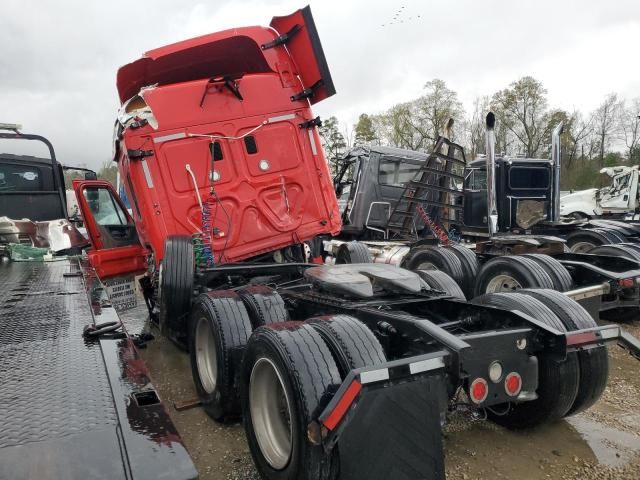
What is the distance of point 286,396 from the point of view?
8.10 ft

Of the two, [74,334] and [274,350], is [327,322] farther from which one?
[74,334]

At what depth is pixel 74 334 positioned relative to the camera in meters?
2.83

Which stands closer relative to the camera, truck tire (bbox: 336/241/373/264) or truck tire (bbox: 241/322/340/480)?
truck tire (bbox: 241/322/340/480)

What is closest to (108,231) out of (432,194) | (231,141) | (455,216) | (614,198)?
(231,141)

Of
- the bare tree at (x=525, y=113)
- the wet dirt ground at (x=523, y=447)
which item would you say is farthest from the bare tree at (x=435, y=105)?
the wet dirt ground at (x=523, y=447)

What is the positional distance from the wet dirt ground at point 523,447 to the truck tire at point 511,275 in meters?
1.08

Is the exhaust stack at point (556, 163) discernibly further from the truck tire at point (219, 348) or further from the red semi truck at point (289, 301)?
the truck tire at point (219, 348)

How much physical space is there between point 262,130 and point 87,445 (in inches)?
180

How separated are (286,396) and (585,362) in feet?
6.04

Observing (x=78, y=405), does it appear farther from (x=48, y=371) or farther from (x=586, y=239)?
(x=586, y=239)

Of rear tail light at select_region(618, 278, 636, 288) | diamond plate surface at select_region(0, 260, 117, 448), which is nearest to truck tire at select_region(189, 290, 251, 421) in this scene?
diamond plate surface at select_region(0, 260, 117, 448)

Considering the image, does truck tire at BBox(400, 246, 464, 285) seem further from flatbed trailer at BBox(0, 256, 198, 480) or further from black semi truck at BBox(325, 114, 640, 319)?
flatbed trailer at BBox(0, 256, 198, 480)

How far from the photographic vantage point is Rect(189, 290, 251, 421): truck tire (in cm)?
355

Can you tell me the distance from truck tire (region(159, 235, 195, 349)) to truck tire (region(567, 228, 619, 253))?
627 centimetres
